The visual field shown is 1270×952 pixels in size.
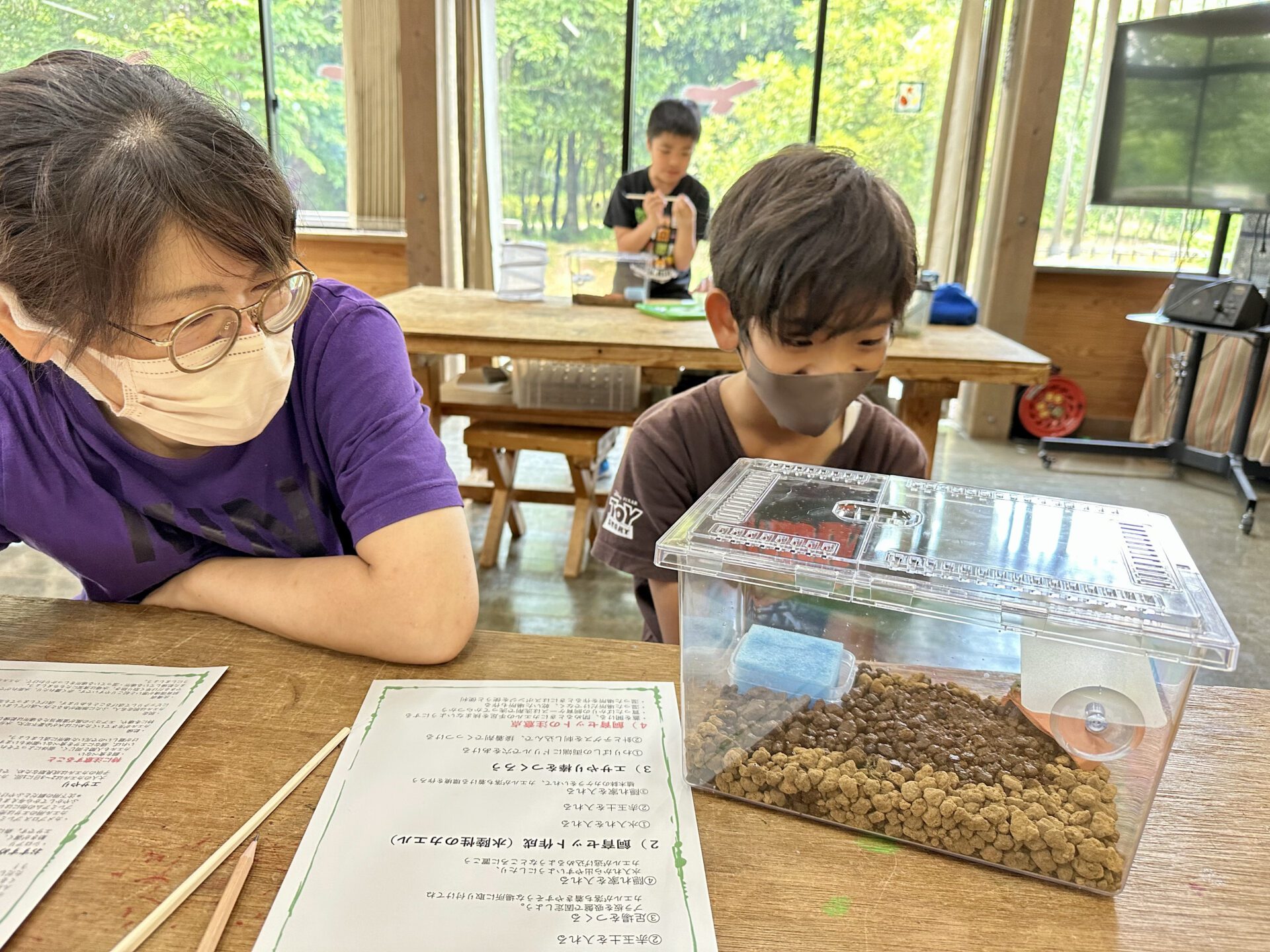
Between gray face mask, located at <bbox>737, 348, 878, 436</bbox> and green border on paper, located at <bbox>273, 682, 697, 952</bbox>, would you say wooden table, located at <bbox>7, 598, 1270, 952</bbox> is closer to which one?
green border on paper, located at <bbox>273, 682, 697, 952</bbox>

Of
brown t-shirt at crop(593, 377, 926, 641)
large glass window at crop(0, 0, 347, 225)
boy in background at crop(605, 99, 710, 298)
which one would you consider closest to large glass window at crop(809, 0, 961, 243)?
boy in background at crop(605, 99, 710, 298)

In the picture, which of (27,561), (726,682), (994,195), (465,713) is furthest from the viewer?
(994,195)

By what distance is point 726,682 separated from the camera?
1.91 ft

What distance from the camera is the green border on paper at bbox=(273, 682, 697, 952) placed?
1.62 feet

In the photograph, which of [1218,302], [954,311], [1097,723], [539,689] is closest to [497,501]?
[954,311]

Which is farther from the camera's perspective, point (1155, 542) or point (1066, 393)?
point (1066, 393)

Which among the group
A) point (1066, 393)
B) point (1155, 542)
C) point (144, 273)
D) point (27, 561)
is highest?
point (144, 273)

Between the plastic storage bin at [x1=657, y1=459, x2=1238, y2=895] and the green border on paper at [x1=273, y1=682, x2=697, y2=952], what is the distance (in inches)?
1.3

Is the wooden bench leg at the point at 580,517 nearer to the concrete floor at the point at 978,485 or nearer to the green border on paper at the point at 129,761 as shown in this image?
the concrete floor at the point at 978,485

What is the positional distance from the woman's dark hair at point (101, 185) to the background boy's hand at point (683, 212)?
2395mm

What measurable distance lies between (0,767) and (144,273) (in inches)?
15.0

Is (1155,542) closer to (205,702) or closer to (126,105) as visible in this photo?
(205,702)

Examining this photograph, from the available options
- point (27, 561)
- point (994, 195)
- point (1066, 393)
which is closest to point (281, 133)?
point (27, 561)

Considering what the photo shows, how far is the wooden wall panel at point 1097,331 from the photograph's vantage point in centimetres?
426
